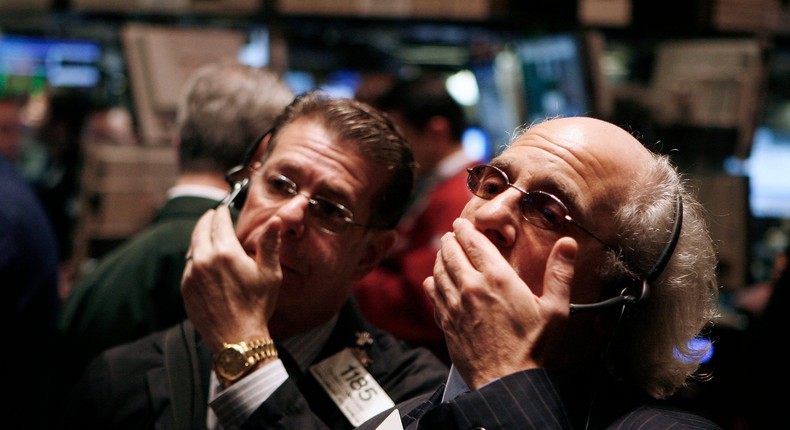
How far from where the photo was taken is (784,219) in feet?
16.5

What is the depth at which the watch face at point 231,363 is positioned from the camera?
60.9 inches

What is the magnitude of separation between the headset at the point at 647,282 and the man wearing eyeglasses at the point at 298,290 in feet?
1.87

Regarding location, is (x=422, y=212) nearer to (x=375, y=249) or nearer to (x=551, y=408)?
(x=375, y=249)

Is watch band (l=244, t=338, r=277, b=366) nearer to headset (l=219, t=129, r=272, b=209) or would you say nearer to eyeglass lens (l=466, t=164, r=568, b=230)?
headset (l=219, t=129, r=272, b=209)

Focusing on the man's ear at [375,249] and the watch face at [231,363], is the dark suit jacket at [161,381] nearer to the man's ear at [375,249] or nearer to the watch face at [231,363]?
the man's ear at [375,249]

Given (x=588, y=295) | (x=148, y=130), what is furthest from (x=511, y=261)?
(x=148, y=130)

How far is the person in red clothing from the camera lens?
327 cm

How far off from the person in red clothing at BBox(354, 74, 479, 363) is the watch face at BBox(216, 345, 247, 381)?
1279 mm

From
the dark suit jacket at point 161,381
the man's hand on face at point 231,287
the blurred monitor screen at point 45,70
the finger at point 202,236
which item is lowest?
the blurred monitor screen at point 45,70

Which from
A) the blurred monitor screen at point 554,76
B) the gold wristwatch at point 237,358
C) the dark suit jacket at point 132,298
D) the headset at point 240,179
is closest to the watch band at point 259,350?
the gold wristwatch at point 237,358

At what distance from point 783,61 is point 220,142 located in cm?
456

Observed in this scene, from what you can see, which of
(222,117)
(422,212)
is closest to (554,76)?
(422,212)

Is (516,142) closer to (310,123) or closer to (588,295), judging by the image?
(588,295)

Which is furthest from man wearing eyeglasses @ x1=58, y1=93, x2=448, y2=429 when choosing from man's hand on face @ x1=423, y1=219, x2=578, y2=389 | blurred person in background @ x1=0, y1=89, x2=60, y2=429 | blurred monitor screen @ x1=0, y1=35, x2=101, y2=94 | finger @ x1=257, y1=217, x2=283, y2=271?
blurred monitor screen @ x1=0, y1=35, x2=101, y2=94
